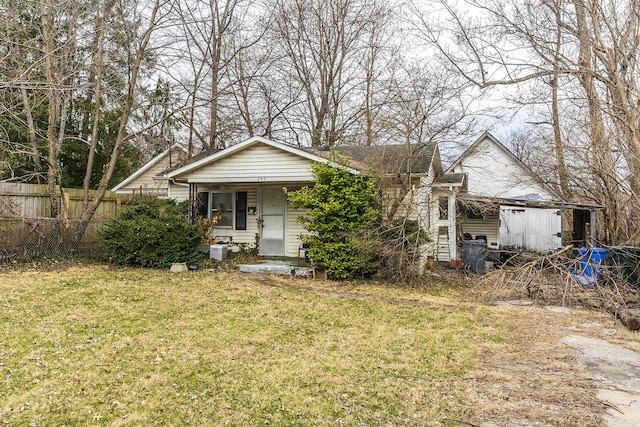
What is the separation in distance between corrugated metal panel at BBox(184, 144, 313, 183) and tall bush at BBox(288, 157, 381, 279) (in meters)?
1.09

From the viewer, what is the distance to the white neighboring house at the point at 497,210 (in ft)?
40.5

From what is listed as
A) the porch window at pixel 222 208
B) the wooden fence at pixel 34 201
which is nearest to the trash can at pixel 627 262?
the porch window at pixel 222 208

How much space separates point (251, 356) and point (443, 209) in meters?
10.3

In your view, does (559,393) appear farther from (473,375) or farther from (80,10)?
(80,10)

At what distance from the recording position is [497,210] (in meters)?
15.3

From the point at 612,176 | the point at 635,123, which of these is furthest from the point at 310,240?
the point at 612,176

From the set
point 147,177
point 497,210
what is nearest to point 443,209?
point 497,210

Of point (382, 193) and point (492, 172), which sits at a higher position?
point (492, 172)

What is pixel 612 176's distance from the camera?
35.8ft

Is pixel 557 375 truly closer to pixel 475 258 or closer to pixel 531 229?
pixel 475 258

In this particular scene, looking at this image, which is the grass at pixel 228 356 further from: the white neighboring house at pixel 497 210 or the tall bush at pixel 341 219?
the white neighboring house at pixel 497 210

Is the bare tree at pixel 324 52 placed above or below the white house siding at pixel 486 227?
above

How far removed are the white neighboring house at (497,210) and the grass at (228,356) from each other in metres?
5.37

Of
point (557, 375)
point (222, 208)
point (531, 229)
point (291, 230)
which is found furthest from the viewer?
point (531, 229)
